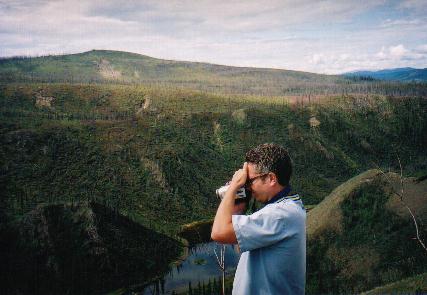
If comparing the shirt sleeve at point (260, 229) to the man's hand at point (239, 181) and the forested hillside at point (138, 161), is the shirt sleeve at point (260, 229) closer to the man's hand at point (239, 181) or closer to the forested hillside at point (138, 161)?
the man's hand at point (239, 181)

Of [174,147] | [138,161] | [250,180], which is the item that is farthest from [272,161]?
[174,147]

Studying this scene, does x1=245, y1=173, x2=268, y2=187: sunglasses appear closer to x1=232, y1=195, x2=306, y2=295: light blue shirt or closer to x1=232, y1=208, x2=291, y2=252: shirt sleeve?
x1=232, y1=195, x2=306, y2=295: light blue shirt

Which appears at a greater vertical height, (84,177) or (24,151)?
(24,151)

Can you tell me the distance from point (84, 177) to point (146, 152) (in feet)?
46.5

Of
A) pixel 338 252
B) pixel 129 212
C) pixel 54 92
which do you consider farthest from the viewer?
pixel 54 92

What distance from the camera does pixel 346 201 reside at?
31859 millimetres

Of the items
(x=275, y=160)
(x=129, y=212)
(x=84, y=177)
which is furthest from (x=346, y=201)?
(x=84, y=177)

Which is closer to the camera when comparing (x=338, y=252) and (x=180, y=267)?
(x=338, y=252)

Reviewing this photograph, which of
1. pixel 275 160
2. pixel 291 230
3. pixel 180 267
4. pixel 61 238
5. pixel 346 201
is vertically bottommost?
pixel 180 267

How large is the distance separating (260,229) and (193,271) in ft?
137

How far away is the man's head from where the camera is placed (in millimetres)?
4391

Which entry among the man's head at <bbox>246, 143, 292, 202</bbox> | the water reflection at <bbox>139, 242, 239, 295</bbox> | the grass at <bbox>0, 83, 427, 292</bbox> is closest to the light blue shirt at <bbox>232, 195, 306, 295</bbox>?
the man's head at <bbox>246, 143, 292, 202</bbox>

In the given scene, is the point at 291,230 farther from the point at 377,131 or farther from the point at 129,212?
the point at 377,131

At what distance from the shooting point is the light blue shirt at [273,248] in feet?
13.4
